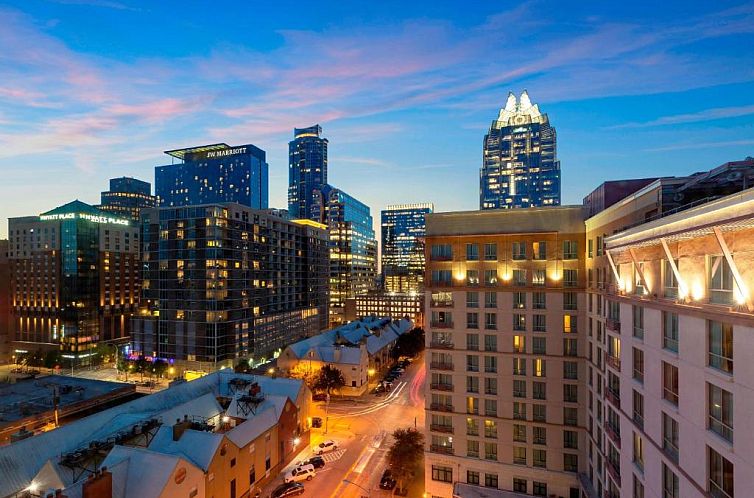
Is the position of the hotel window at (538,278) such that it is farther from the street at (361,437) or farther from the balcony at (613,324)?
the street at (361,437)

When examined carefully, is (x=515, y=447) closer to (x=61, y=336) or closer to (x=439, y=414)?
(x=439, y=414)

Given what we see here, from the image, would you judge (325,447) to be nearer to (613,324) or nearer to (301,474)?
(301,474)

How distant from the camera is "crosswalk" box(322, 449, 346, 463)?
54631 mm

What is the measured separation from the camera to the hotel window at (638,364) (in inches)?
816

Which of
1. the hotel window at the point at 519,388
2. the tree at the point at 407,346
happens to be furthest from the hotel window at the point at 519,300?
the tree at the point at 407,346

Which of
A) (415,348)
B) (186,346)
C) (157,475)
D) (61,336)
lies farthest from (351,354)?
(61,336)

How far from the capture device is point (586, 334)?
42656 millimetres

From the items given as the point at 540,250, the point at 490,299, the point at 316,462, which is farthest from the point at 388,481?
the point at 540,250

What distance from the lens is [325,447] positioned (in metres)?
57.7

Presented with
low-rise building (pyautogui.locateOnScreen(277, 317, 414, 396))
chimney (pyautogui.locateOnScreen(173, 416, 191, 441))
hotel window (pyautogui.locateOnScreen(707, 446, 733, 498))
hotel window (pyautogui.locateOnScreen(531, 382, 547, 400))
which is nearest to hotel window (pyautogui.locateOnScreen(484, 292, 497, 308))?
hotel window (pyautogui.locateOnScreen(531, 382, 547, 400))

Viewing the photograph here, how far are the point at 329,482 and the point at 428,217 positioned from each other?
34128 millimetres

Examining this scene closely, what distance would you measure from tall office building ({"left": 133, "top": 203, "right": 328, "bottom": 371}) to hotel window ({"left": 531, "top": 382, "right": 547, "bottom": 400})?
77.0 meters

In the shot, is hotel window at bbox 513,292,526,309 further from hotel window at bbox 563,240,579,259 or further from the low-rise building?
the low-rise building

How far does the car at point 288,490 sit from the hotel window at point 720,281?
4597 cm
